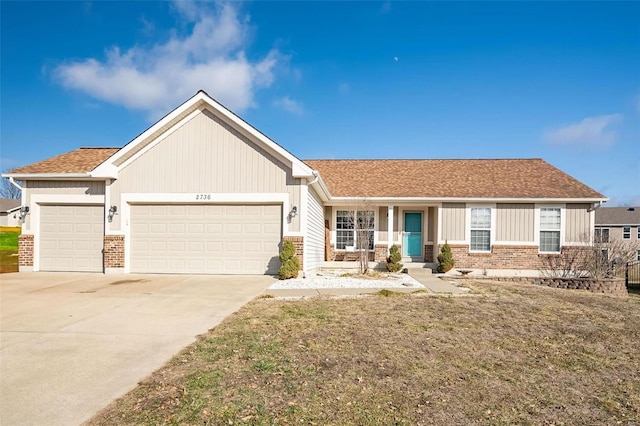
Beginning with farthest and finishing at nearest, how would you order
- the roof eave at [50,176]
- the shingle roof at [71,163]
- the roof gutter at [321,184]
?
the shingle roof at [71,163]
the roof eave at [50,176]
the roof gutter at [321,184]

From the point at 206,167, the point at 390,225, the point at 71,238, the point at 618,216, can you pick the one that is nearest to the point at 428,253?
the point at 390,225

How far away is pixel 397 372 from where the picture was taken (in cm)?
431

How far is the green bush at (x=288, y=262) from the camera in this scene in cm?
1191

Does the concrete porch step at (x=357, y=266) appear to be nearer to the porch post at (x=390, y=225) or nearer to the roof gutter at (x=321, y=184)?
the porch post at (x=390, y=225)

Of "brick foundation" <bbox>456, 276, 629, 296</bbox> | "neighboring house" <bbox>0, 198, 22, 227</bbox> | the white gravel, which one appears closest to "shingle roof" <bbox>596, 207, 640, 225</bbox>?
"brick foundation" <bbox>456, 276, 629, 296</bbox>

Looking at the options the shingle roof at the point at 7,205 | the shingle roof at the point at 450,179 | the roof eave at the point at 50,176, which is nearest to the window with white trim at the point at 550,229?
the shingle roof at the point at 450,179

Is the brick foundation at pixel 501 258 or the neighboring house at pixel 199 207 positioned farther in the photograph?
the brick foundation at pixel 501 258

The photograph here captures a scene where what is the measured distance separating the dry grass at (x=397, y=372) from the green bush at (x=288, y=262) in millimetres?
4495

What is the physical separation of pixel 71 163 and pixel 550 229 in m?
18.7

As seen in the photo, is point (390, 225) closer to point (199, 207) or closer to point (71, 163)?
point (199, 207)

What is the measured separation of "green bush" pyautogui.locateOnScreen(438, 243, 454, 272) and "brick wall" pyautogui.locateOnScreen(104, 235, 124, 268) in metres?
11.6

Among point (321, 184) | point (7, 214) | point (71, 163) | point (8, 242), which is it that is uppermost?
point (71, 163)

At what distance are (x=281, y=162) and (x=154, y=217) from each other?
15.7 feet

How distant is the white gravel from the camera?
10.8m
